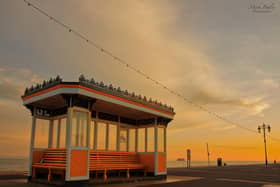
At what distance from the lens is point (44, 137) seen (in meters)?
16.4

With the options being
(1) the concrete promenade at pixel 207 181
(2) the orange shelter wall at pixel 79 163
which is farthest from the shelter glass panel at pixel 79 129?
(1) the concrete promenade at pixel 207 181

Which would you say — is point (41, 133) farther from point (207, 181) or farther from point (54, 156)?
point (207, 181)

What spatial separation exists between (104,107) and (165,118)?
5519 millimetres

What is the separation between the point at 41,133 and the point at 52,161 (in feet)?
8.03

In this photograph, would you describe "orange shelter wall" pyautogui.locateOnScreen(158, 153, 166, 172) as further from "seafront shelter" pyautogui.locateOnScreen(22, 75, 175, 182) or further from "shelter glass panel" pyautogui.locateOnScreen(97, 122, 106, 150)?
"shelter glass panel" pyautogui.locateOnScreen(97, 122, 106, 150)

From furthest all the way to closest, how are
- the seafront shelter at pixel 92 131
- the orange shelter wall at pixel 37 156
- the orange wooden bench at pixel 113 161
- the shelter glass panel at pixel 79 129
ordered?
the orange shelter wall at pixel 37 156, the orange wooden bench at pixel 113 161, the shelter glass panel at pixel 79 129, the seafront shelter at pixel 92 131

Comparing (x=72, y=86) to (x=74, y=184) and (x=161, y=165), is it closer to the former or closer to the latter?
(x=74, y=184)

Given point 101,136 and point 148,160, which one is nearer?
point 101,136

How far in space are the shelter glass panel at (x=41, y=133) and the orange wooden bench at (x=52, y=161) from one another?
718 mm

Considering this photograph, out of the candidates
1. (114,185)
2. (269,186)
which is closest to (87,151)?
(114,185)

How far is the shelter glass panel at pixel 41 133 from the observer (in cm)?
1595

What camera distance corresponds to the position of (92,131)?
17.2m

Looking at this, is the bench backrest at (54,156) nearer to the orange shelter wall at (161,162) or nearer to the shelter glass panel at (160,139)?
the orange shelter wall at (161,162)

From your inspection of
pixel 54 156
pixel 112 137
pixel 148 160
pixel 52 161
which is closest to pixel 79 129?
pixel 54 156
